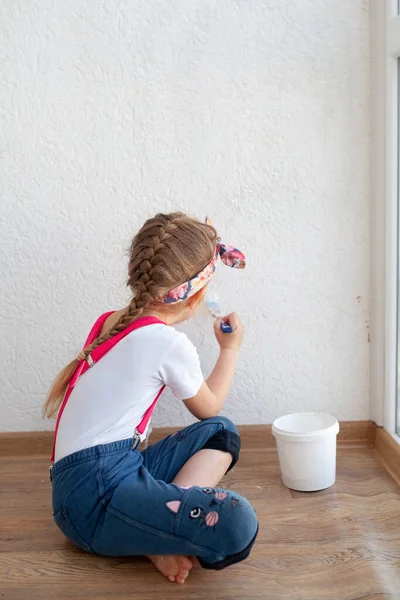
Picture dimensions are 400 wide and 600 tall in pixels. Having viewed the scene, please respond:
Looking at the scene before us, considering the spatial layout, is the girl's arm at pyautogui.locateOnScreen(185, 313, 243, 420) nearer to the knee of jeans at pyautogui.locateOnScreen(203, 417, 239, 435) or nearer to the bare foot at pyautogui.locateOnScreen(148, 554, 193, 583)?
the knee of jeans at pyautogui.locateOnScreen(203, 417, 239, 435)

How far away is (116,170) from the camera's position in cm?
178

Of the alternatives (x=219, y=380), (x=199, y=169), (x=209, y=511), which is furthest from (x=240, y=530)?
(x=199, y=169)

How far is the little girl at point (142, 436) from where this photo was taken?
1.20 m

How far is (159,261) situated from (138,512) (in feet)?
1.56

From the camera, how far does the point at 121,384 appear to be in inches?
50.9

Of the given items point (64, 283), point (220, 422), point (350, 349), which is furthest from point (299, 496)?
point (64, 283)

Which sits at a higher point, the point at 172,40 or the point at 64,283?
the point at 172,40

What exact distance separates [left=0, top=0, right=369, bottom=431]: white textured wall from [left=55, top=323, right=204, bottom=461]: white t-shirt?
52 cm

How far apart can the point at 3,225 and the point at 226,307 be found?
0.64 m

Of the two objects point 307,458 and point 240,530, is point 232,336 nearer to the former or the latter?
point 307,458

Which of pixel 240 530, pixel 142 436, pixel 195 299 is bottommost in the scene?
pixel 240 530

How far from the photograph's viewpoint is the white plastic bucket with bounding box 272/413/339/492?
61.6 inches

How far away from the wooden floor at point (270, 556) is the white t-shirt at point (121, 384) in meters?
0.22

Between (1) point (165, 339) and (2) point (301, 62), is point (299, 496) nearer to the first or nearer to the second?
(1) point (165, 339)
